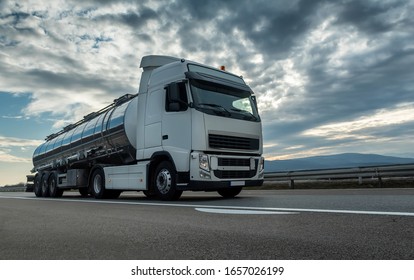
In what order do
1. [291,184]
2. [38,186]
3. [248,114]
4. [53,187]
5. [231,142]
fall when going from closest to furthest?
[231,142] < [248,114] < [53,187] < [291,184] < [38,186]

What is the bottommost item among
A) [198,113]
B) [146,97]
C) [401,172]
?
[401,172]

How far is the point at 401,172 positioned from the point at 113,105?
34.4ft

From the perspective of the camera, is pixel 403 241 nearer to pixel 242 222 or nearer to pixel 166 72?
pixel 242 222

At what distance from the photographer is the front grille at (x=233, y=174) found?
909 cm

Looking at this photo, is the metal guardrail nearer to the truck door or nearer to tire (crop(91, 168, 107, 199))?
tire (crop(91, 168, 107, 199))

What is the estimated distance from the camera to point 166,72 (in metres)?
10.1

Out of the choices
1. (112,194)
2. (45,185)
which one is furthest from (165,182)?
(45,185)

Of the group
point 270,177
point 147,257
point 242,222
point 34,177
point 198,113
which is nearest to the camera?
point 147,257

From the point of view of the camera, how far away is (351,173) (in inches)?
584

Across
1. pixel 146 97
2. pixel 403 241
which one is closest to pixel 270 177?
pixel 146 97

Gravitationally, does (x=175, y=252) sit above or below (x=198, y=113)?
below

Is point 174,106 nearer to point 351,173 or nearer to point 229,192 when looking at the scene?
point 229,192

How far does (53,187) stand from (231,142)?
1041cm

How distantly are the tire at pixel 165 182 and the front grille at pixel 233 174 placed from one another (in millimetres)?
1108
